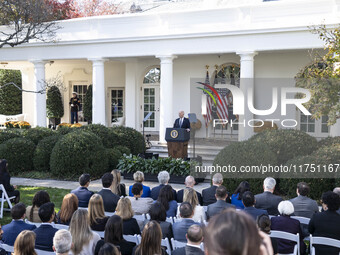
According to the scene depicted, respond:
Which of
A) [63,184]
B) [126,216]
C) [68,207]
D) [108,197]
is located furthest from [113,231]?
[63,184]

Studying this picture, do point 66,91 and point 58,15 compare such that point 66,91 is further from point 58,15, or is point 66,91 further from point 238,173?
point 238,173

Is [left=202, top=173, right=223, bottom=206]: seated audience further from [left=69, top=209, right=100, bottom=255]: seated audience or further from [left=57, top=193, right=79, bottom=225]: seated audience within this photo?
[left=69, top=209, right=100, bottom=255]: seated audience

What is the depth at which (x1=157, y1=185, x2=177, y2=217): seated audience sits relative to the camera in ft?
22.4

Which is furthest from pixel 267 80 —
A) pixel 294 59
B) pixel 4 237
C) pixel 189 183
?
pixel 4 237

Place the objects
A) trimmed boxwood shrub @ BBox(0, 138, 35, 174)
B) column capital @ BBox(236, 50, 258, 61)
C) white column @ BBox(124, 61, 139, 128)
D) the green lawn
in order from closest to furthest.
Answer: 1. the green lawn
2. trimmed boxwood shrub @ BBox(0, 138, 35, 174)
3. column capital @ BBox(236, 50, 258, 61)
4. white column @ BBox(124, 61, 139, 128)

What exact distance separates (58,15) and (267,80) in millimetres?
19287

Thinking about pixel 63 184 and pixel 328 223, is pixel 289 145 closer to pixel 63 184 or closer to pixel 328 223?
pixel 328 223

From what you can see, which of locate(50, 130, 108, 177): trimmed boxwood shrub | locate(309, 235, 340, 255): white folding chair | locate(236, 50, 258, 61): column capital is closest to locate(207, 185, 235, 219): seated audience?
locate(309, 235, 340, 255): white folding chair

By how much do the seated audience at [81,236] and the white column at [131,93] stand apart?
56.7ft

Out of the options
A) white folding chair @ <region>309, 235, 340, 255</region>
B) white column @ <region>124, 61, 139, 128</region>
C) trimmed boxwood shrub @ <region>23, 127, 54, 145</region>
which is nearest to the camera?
white folding chair @ <region>309, 235, 340, 255</region>

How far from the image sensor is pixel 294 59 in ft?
60.4

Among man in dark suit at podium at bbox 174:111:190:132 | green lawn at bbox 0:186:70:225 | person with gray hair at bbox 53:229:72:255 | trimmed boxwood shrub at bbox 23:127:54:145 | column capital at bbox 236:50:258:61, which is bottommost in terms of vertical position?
green lawn at bbox 0:186:70:225

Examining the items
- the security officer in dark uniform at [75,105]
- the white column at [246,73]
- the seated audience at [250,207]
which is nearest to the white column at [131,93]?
the security officer in dark uniform at [75,105]

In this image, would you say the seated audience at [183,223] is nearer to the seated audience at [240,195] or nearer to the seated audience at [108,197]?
the seated audience at [108,197]
